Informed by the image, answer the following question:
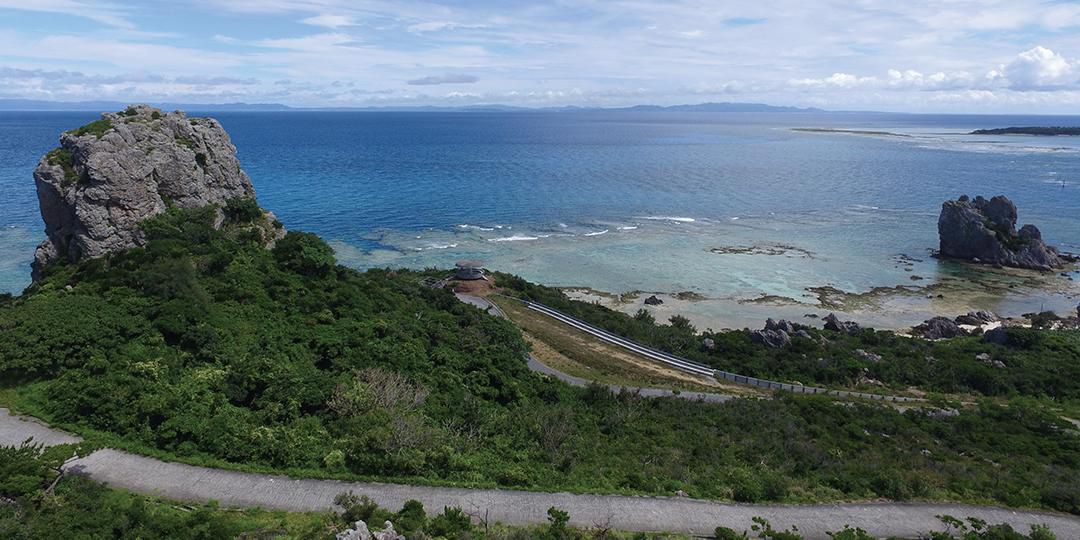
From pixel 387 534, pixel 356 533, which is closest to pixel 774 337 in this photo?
pixel 387 534

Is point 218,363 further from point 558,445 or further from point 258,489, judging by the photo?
point 558,445

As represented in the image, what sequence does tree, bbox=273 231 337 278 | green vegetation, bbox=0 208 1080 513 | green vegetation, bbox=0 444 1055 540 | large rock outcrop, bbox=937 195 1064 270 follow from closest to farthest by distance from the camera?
green vegetation, bbox=0 444 1055 540, green vegetation, bbox=0 208 1080 513, tree, bbox=273 231 337 278, large rock outcrop, bbox=937 195 1064 270

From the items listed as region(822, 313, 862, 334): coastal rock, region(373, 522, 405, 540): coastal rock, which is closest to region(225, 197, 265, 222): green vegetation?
region(373, 522, 405, 540): coastal rock

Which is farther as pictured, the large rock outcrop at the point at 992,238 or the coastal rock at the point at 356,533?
the large rock outcrop at the point at 992,238

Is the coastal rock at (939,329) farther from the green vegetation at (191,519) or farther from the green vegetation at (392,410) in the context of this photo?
the green vegetation at (191,519)

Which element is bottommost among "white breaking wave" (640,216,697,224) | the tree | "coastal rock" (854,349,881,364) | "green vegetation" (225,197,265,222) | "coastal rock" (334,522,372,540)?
"coastal rock" (854,349,881,364)

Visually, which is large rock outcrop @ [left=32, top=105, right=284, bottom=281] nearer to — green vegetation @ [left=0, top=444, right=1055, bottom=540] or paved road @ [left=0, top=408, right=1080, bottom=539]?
paved road @ [left=0, top=408, right=1080, bottom=539]

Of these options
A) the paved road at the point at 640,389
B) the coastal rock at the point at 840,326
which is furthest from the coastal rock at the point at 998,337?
the paved road at the point at 640,389
